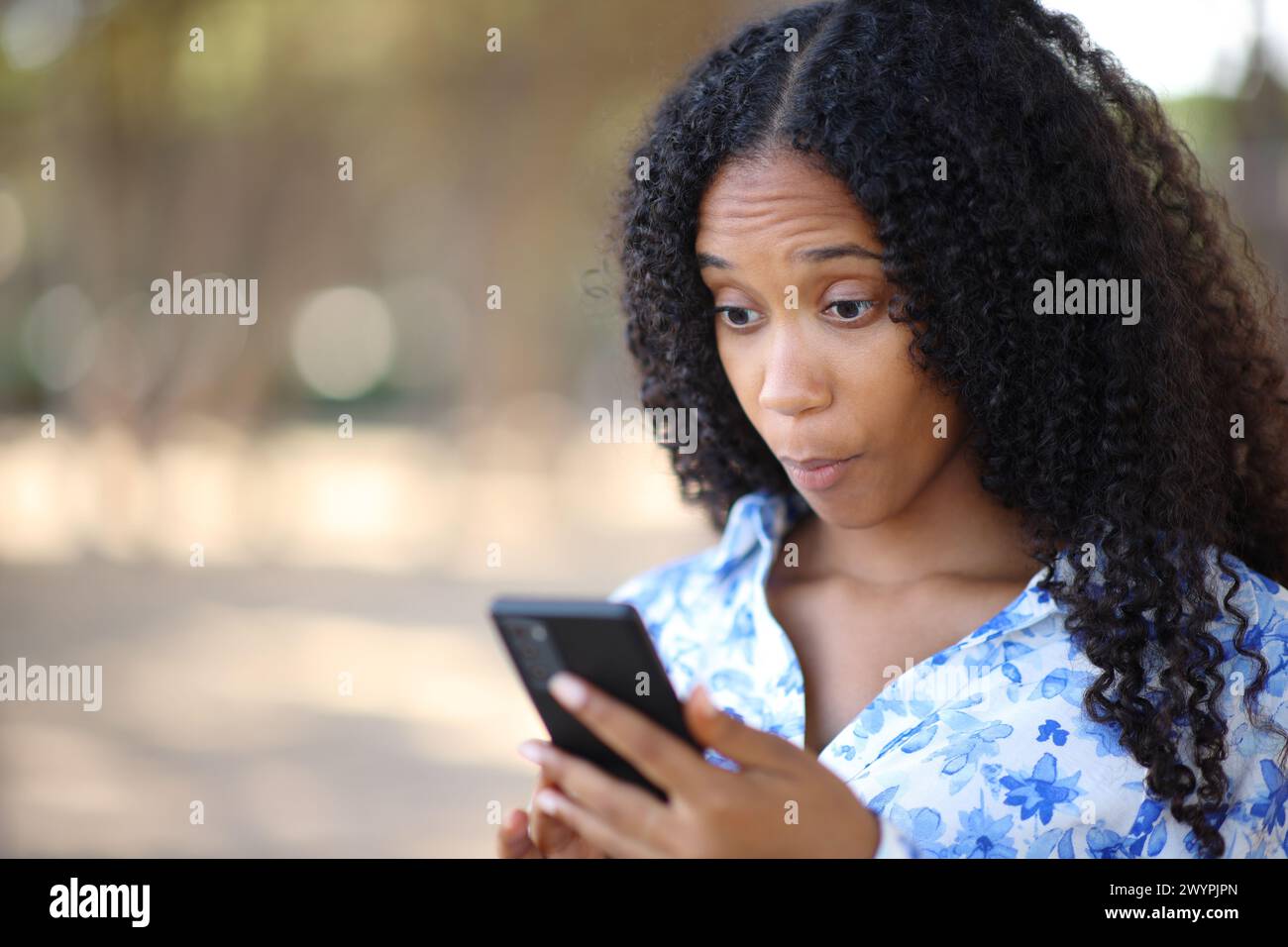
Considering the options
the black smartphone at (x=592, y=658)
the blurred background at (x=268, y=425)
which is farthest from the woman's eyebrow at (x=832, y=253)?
the blurred background at (x=268, y=425)

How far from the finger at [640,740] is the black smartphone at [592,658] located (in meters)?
0.04

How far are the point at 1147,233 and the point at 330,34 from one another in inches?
363

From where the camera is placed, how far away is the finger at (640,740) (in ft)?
3.78

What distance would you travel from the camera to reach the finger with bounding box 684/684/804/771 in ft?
3.80

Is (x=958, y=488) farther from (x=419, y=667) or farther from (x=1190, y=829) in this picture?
(x=419, y=667)

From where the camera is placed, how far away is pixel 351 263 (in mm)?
11719

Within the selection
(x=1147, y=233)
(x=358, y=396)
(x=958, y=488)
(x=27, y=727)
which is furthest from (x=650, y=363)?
(x=358, y=396)

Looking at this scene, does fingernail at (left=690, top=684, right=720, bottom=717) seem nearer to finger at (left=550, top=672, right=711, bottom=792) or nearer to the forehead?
finger at (left=550, top=672, right=711, bottom=792)

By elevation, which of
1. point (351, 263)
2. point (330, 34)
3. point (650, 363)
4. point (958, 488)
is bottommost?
point (958, 488)

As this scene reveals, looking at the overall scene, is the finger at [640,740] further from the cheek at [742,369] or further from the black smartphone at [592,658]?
the cheek at [742,369]

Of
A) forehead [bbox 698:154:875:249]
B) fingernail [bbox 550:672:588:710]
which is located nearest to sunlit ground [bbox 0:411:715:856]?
forehead [bbox 698:154:875:249]

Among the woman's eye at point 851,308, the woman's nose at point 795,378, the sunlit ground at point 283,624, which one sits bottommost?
the sunlit ground at point 283,624

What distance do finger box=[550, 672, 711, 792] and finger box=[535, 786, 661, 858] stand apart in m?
0.07

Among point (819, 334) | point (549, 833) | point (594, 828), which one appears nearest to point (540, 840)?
point (549, 833)
